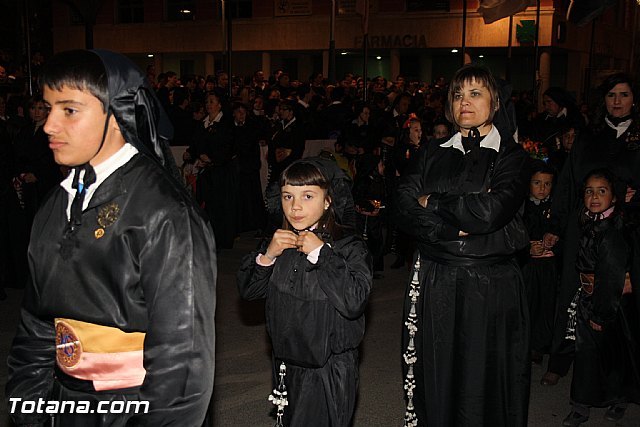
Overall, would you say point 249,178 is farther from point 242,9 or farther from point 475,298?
point 242,9

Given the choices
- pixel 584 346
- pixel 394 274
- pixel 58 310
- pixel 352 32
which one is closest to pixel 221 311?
pixel 394 274

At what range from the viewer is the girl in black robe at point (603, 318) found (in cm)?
500

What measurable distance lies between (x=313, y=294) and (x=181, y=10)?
32.1 metres

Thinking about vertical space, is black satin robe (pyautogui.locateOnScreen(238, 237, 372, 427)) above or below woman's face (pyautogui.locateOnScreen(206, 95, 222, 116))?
below

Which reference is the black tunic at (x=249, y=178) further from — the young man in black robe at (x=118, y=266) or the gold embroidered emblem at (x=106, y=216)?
the gold embroidered emblem at (x=106, y=216)

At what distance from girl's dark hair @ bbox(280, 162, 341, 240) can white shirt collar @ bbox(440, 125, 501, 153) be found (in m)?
0.89

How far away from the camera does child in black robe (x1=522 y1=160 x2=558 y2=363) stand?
6.22 metres

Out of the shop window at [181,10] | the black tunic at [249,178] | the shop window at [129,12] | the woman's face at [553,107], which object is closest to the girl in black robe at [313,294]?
the woman's face at [553,107]

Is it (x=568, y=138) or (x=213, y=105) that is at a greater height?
(x=213, y=105)

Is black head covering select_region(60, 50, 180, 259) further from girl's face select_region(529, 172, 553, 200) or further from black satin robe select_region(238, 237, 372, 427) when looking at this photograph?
girl's face select_region(529, 172, 553, 200)

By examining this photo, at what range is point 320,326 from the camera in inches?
146

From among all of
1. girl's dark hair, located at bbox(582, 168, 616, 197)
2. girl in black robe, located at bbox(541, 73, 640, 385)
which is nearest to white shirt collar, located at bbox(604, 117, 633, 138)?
girl in black robe, located at bbox(541, 73, 640, 385)

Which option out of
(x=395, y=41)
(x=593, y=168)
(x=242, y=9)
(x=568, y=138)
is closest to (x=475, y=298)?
(x=593, y=168)

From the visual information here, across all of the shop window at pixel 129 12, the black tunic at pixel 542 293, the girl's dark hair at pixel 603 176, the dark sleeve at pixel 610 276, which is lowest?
the black tunic at pixel 542 293
